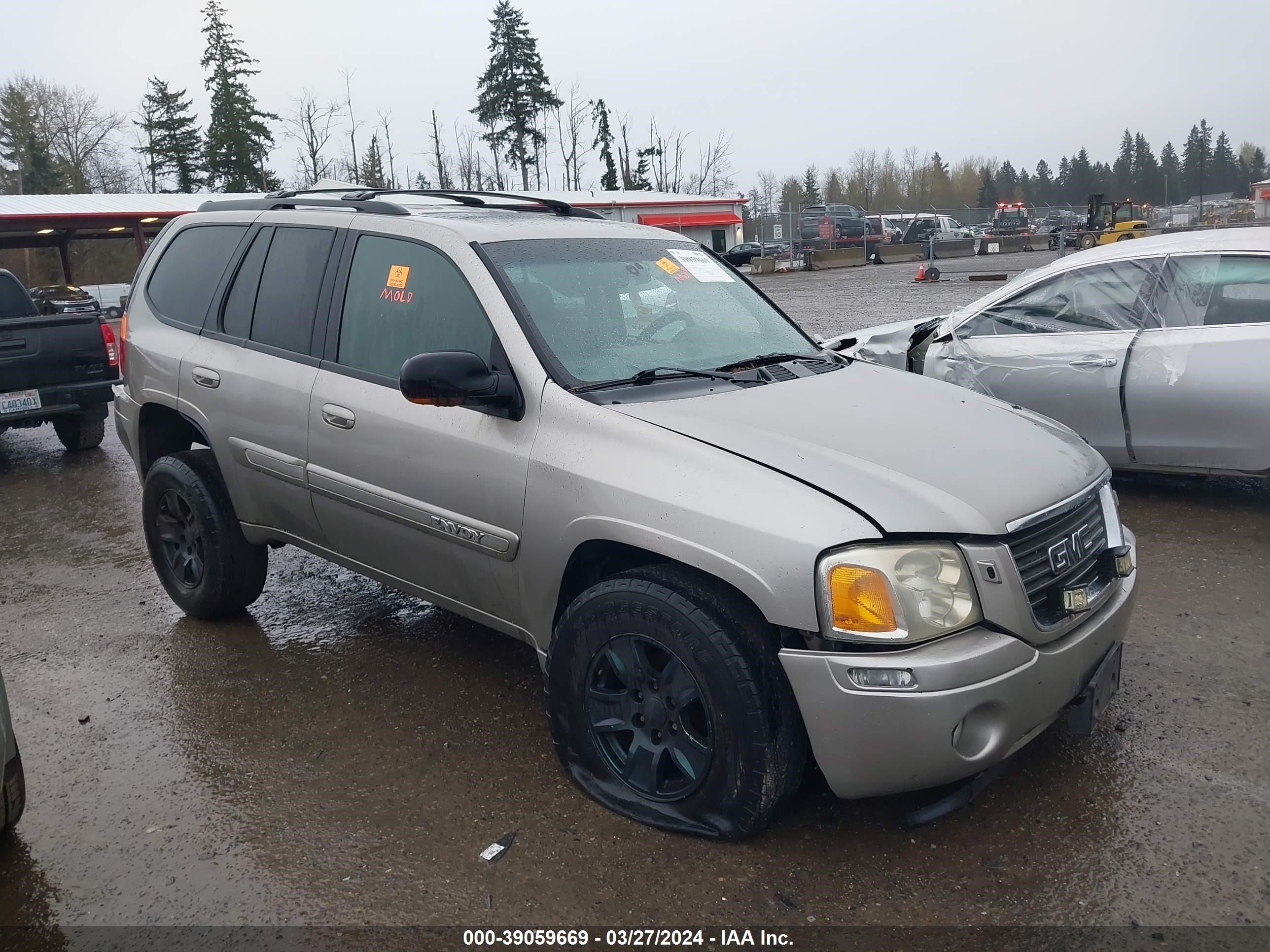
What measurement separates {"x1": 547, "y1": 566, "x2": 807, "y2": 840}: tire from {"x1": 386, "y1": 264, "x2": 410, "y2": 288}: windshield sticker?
5.02 feet

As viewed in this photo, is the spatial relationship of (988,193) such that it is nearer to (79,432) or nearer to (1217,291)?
(79,432)

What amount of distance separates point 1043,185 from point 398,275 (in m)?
139

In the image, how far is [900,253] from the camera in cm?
4181

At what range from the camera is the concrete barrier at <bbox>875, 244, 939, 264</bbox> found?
133 feet

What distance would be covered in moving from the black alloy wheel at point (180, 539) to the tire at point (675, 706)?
7.83 feet

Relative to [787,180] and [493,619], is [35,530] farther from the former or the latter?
[787,180]

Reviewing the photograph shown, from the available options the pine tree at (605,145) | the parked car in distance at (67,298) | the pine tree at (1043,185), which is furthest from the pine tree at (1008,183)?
the parked car in distance at (67,298)

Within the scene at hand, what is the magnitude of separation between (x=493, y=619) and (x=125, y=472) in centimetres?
663

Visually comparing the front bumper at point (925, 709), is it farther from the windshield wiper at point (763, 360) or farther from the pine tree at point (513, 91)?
the pine tree at point (513, 91)

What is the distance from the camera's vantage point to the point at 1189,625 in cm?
441

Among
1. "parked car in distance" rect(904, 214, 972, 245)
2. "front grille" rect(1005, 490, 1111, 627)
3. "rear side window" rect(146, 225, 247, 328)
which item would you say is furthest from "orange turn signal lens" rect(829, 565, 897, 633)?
"parked car in distance" rect(904, 214, 972, 245)

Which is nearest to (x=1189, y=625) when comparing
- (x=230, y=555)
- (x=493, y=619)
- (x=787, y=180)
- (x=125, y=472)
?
(x=493, y=619)

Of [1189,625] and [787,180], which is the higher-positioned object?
[787,180]

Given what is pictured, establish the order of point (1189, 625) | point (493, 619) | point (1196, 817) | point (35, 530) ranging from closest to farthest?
point (1196, 817), point (493, 619), point (1189, 625), point (35, 530)
